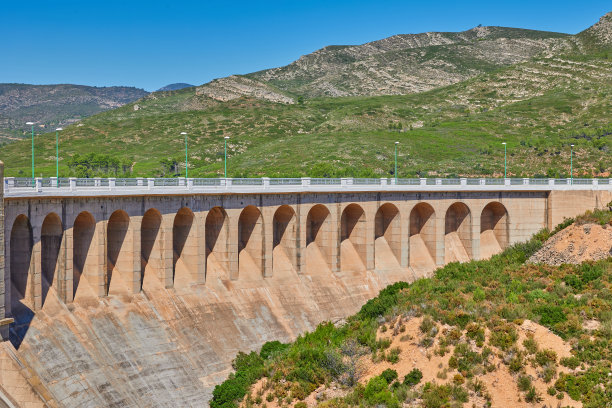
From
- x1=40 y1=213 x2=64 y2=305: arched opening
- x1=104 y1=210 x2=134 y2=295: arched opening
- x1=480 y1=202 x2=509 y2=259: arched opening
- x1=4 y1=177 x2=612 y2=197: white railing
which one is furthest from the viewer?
x1=480 y1=202 x2=509 y2=259: arched opening

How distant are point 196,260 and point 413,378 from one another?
22.0m

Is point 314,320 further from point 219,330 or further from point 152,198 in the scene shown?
point 152,198

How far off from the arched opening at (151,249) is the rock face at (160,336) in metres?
1.34

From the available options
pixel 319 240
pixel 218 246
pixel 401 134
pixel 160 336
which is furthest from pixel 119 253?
pixel 401 134

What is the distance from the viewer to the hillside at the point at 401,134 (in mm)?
120125

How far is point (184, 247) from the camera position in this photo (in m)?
55.3

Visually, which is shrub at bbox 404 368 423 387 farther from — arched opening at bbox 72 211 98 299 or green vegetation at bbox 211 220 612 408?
arched opening at bbox 72 211 98 299

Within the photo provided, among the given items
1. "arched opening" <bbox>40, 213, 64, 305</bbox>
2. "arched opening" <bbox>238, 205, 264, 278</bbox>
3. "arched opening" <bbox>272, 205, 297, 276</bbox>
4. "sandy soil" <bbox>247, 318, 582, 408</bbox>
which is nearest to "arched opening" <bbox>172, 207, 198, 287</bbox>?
"arched opening" <bbox>238, 205, 264, 278</bbox>

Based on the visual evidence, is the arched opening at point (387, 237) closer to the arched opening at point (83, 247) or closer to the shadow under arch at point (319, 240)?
the shadow under arch at point (319, 240)

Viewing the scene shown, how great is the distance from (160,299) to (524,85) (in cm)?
14938

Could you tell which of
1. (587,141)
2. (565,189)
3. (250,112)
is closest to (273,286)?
(565,189)

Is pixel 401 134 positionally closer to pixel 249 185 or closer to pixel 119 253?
pixel 249 185

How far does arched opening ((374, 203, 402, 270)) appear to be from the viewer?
7288cm

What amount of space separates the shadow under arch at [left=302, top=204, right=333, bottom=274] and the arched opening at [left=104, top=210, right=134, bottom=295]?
21.5 metres
